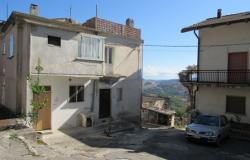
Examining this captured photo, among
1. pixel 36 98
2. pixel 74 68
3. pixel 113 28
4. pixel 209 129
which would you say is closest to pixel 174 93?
pixel 113 28

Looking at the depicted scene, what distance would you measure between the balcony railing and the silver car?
2.81 meters

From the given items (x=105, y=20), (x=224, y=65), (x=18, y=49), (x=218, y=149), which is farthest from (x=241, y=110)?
(x=18, y=49)

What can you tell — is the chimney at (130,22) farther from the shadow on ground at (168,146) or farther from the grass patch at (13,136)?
the grass patch at (13,136)

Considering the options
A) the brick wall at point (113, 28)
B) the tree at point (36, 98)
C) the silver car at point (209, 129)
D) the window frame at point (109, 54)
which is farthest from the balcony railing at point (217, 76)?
the tree at point (36, 98)

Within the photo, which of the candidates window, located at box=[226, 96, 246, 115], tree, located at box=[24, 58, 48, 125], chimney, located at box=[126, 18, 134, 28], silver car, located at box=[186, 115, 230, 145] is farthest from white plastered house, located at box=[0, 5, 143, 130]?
window, located at box=[226, 96, 246, 115]

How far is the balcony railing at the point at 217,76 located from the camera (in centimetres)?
1722

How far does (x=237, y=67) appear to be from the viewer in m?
17.9

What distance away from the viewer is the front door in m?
19.2

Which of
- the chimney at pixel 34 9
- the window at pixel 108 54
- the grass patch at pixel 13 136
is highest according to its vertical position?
the chimney at pixel 34 9

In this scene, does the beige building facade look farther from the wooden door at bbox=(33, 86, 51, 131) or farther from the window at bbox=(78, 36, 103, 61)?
the wooden door at bbox=(33, 86, 51, 131)

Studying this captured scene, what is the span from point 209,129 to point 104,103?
7.68m

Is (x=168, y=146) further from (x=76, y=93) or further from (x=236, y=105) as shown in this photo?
(x=76, y=93)

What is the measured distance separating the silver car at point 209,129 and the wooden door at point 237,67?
2894 mm

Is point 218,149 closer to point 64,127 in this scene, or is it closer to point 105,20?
point 64,127
